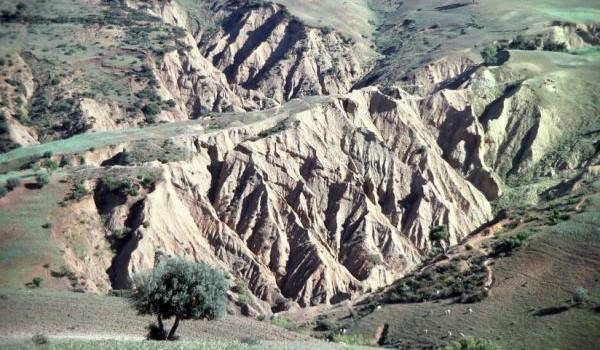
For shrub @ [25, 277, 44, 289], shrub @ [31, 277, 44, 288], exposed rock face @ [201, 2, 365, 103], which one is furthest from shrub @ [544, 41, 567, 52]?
shrub @ [25, 277, 44, 289]

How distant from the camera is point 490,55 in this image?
11925 centimetres

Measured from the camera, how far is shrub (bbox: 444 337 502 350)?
4370 cm

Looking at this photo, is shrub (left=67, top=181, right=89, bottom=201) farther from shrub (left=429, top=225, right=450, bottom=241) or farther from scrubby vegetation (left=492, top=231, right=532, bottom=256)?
scrubby vegetation (left=492, top=231, right=532, bottom=256)

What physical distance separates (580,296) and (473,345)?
791 centimetres

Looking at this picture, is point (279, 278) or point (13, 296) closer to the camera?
point (13, 296)

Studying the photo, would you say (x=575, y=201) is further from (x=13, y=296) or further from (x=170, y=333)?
(x=13, y=296)

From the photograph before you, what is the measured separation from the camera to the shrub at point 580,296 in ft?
157

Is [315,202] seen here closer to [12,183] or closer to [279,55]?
[12,183]

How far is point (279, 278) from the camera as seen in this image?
234ft

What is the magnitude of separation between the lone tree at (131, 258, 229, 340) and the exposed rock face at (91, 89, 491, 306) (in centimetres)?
1914

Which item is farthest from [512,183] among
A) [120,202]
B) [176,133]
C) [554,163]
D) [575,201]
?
[120,202]

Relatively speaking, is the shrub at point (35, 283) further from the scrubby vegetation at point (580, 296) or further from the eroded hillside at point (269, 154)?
the scrubby vegetation at point (580, 296)

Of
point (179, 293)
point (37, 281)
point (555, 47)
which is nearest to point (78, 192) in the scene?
point (37, 281)

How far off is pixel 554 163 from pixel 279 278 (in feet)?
109
